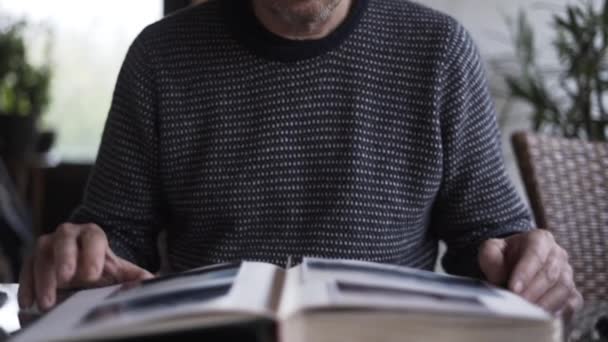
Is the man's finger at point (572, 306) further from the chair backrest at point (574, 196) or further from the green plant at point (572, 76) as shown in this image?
the green plant at point (572, 76)

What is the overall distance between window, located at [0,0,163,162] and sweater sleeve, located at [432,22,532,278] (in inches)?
99.6

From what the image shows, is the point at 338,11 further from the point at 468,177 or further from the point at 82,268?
the point at 82,268

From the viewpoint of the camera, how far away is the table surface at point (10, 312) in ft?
2.33

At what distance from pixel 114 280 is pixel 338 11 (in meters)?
0.48

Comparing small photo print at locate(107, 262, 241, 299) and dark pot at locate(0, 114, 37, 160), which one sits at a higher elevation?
small photo print at locate(107, 262, 241, 299)

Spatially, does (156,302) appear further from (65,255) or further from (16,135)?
(16,135)

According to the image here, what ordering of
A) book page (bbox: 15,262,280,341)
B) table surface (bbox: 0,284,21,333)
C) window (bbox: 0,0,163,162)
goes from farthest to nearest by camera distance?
window (bbox: 0,0,163,162)
table surface (bbox: 0,284,21,333)
book page (bbox: 15,262,280,341)

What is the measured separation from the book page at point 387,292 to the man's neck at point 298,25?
0.46 meters

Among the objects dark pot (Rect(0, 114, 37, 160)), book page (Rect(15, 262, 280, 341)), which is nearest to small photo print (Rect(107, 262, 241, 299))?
book page (Rect(15, 262, 280, 341))

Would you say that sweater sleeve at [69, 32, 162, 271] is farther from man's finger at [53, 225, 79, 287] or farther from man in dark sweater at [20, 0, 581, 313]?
man's finger at [53, 225, 79, 287]

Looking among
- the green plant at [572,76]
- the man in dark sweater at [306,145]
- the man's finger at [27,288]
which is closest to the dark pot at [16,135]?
the green plant at [572,76]

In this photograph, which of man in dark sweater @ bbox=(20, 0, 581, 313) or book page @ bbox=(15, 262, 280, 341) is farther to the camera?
man in dark sweater @ bbox=(20, 0, 581, 313)

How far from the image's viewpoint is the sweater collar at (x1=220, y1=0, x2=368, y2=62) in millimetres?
1062

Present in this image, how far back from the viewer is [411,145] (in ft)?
3.45
